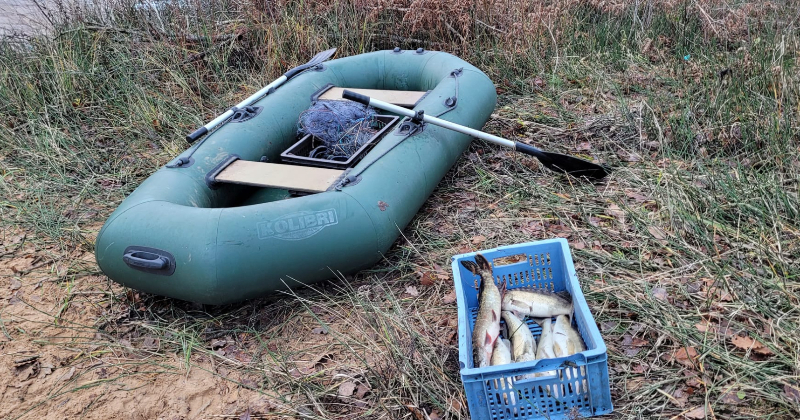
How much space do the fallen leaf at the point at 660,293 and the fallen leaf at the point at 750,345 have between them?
37 centimetres

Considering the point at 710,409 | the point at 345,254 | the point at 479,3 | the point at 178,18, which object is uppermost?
the point at 178,18

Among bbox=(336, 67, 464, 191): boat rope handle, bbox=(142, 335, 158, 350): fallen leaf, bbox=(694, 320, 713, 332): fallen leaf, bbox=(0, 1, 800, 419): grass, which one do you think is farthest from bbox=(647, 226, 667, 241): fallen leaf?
bbox=(142, 335, 158, 350): fallen leaf

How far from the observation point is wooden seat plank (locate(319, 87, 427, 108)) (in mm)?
4664

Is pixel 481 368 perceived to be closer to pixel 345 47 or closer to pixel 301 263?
pixel 301 263

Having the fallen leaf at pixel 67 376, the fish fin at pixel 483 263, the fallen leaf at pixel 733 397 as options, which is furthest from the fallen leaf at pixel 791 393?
the fallen leaf at pixel 67 376

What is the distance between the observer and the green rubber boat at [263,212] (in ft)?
10.2

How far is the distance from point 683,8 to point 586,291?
4084 mm

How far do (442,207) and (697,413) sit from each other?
2063 millimetres

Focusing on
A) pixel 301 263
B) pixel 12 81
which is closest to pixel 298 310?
pixel 301 263

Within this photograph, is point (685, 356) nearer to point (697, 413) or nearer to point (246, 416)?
point (697, 413)

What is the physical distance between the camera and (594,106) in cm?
516

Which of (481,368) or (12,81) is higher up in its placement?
(12,81)

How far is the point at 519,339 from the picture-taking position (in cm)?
265

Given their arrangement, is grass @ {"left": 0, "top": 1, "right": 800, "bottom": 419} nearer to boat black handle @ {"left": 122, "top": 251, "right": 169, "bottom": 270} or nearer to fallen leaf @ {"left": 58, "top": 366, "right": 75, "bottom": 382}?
fallen leaf @ {"left": 58, "top": 366, "right": 75, "bottom": 382}
